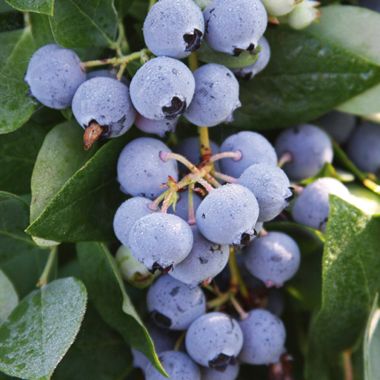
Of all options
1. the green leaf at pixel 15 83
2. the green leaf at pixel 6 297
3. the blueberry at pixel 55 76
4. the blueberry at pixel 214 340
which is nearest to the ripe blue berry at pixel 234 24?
the blueberry at pixel 55 76

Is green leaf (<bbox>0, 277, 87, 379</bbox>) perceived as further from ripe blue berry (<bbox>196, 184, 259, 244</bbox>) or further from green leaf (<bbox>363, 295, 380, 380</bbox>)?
green leaf (<bbox>363, 295, 380, 380</bbox>)

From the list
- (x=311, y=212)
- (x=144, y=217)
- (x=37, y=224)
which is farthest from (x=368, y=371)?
(x=37, y=224)

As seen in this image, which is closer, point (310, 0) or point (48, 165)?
point (48, 165)

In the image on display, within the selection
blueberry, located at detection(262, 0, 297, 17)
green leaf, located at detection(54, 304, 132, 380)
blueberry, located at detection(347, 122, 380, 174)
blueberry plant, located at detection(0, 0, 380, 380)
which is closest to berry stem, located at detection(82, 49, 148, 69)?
blueberry plant, located at detection(0, 0, 380, 380)

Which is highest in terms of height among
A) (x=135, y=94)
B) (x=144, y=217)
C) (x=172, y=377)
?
(x=135, y=94)

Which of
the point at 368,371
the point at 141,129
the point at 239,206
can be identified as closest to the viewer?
the point at 239,206

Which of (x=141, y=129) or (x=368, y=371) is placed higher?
(x=141, y=129)

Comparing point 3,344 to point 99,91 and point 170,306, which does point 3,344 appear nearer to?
point 170,306
